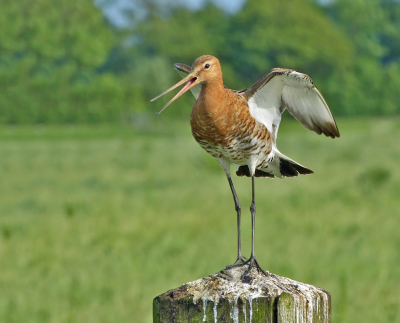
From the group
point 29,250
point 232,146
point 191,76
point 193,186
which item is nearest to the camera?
point 191,76

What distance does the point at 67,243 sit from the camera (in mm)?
11477

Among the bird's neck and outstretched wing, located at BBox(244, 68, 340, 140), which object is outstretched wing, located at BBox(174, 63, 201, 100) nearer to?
the bird's neck

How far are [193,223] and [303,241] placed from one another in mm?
2890

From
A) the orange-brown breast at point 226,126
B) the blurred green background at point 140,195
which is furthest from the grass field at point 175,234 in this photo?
the orange-brown breast at point 226,126

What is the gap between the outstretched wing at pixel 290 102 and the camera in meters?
3.61

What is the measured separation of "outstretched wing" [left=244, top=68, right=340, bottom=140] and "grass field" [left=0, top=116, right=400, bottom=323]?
14.9ft

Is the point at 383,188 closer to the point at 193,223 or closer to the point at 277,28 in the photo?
the point at 193,223

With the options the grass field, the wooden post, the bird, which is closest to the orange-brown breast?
the bird

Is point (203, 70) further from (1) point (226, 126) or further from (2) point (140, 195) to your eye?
(2) point (140, 195)

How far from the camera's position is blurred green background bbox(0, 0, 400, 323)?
9039 millimetres

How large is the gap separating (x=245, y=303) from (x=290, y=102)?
183 cm

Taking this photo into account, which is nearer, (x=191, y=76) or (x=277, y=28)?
(x=191, y=76)

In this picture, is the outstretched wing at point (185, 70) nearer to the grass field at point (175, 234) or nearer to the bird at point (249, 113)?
the bird at point (249, 113)

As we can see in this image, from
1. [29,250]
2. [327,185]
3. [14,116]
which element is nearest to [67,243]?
[29,250]
